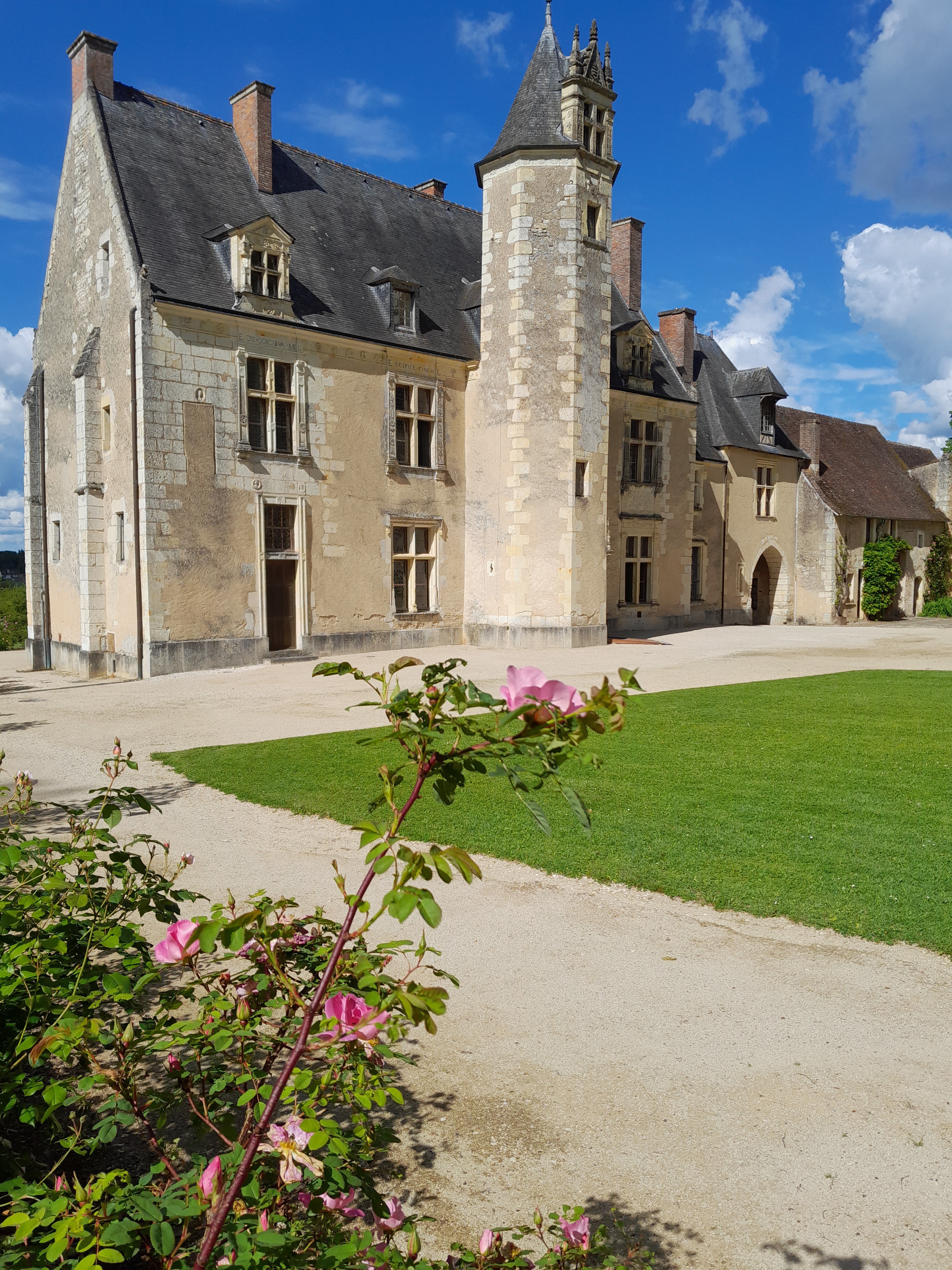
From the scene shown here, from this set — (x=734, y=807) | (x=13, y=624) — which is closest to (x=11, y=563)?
(x=13, y=624)

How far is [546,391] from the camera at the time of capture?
61.6 feet

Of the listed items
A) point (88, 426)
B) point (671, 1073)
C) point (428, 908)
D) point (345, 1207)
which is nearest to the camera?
point (428, 908)

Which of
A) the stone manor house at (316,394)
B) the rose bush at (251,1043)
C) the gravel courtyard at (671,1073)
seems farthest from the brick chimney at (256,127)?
the rose bush at (251,1043)

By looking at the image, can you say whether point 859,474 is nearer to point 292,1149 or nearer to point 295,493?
point 295,493

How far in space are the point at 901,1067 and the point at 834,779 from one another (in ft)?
14.1

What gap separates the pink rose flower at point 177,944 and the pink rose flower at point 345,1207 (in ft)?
1.77

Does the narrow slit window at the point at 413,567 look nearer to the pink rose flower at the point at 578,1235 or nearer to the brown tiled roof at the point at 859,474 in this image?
the brown tiled roof at the point at 859,474

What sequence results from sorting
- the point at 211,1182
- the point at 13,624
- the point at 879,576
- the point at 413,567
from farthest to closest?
the point at 879,576
the point at 13,624
the point at 413,567
the point at 211,1182

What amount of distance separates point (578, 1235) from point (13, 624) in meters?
25.6

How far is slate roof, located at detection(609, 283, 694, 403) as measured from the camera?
75.5 feet

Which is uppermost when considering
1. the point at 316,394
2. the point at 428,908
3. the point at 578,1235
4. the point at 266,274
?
the point at 266,274

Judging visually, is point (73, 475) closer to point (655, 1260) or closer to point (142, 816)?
point (142, 816)

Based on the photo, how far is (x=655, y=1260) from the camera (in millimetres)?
2338

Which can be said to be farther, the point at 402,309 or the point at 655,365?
the point at 655,365
